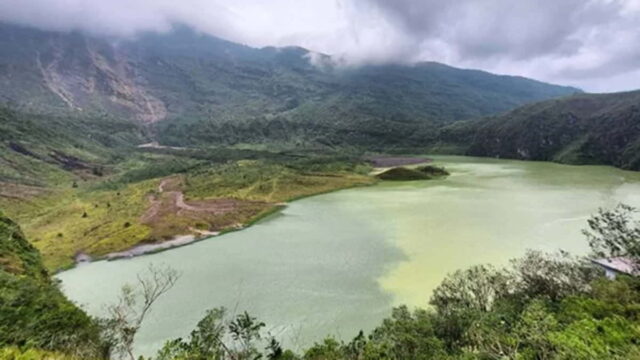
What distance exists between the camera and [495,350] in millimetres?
28109

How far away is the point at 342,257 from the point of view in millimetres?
66812

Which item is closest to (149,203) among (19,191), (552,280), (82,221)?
(82,221)

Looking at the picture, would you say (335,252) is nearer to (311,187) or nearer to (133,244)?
(133,244)

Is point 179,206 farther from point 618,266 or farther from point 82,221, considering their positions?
point 618,266

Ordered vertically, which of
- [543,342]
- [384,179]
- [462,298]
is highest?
[543,342]

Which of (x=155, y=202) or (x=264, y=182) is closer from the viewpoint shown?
(x=155, y=202)

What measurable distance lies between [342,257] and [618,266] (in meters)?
34.7

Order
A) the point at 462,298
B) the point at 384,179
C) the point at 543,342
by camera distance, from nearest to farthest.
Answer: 1. the point at 543,342
2. the point at 462,298
3. the point at 384,179

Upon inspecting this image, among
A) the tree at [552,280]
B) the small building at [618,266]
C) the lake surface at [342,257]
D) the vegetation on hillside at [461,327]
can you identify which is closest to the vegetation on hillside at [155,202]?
the lake surface at [342,257]

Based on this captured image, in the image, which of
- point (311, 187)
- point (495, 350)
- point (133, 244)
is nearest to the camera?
point (495, 350)

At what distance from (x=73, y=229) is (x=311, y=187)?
6532 centimetres

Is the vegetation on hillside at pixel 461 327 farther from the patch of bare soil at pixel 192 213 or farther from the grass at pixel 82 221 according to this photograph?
the patch of bare soil at pixel 192 213

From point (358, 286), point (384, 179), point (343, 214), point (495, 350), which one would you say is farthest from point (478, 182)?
point (495, 350)

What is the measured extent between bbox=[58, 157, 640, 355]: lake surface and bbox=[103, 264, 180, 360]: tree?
182 centimetres
